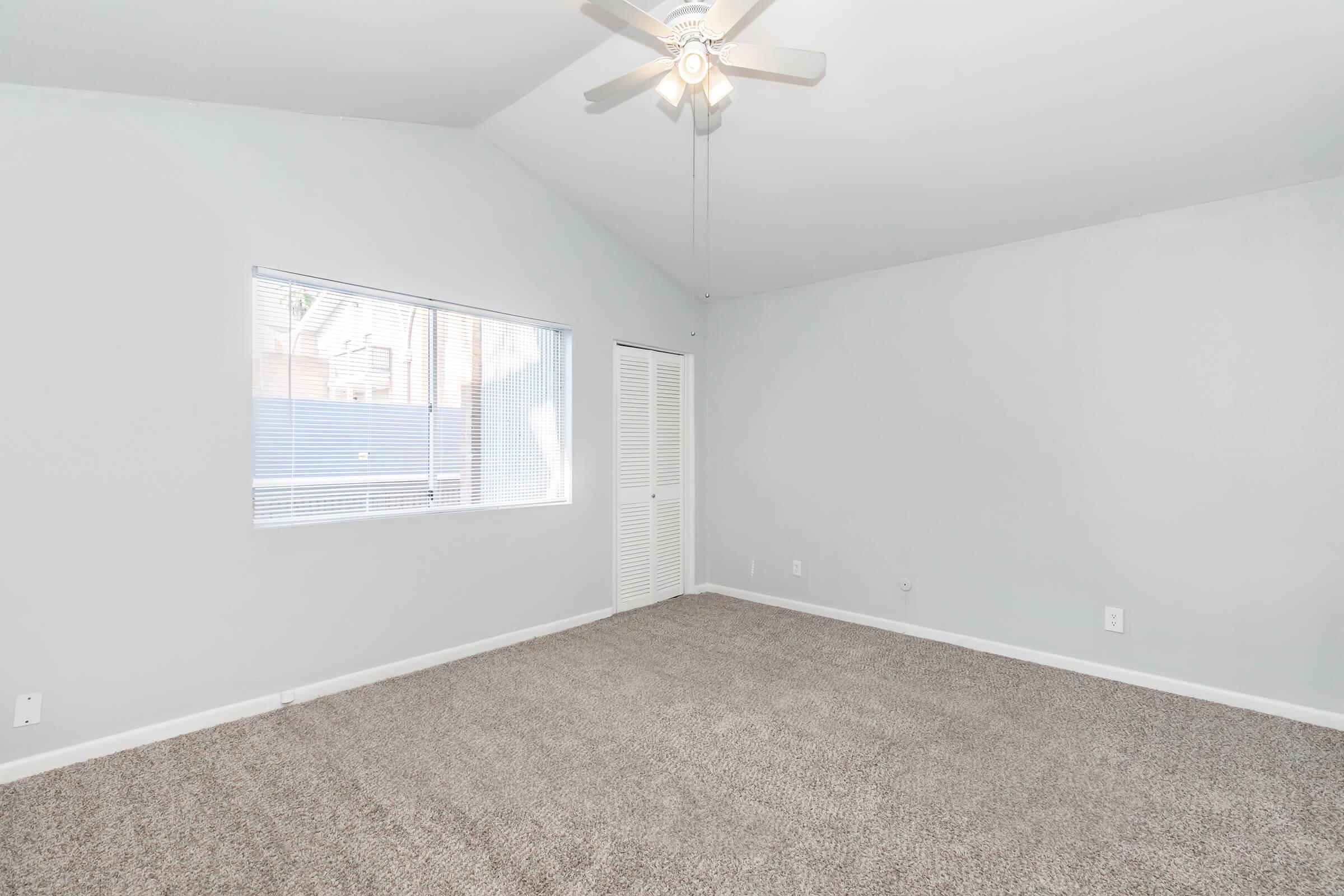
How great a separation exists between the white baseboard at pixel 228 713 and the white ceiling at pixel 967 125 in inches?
112

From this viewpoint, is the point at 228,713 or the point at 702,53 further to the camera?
the point at 228,713

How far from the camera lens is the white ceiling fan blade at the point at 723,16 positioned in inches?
70.4

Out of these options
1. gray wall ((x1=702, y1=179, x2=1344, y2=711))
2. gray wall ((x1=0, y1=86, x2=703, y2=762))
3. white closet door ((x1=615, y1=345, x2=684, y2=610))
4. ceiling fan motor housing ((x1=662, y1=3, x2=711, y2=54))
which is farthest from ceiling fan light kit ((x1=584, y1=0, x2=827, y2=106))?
white closet door ((x1=615, y1=345, x2=684, y2=610))

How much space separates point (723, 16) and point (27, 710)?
11.1 ft

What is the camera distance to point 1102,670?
3139mm

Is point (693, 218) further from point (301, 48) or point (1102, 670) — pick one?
point (1102, 670)

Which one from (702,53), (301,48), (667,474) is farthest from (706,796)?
(301,48)

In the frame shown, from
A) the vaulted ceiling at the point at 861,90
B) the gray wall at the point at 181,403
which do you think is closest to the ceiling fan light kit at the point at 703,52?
the vaulted ceiling at the point at 861,90

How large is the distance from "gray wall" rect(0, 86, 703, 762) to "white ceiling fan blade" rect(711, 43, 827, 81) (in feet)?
6.31

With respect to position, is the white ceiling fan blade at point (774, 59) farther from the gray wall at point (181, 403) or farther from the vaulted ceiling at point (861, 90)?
the gray wall at point (181, 403)

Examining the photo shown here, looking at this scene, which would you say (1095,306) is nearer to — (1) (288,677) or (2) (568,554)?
(2) (568,554)

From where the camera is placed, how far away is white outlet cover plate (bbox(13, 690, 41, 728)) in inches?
85.1

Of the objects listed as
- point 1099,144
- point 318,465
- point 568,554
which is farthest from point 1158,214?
point 318,465

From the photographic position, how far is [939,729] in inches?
101
